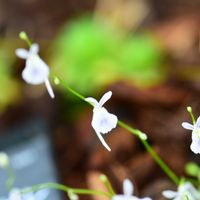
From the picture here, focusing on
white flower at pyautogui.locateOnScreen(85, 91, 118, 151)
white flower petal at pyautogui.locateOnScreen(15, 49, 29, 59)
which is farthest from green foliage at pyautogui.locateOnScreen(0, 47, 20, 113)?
white flower at pyautogui.locateOnScreen(85, 91, 118, 151)

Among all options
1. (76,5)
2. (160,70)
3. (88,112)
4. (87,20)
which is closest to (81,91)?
(88,112)

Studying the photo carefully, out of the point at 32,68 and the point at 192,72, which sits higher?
the point at 192,72

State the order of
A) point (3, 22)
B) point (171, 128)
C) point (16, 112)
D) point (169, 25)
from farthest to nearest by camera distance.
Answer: point (3, 22) < point (169, 25) < point (16, 112) < point (171, 128)

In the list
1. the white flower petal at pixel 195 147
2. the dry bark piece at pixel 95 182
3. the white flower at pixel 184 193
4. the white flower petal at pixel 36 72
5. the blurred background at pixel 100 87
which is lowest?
the white flower petal at pixel 195 147

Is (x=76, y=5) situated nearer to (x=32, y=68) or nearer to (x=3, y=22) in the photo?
(x=3, y=22)

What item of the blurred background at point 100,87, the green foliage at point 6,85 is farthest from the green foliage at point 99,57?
the green foliage at point 6,85

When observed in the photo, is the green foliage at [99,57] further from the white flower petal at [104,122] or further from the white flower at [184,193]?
the white flower petal at [104,122]

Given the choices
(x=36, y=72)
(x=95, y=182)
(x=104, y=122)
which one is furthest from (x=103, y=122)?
(x=95, y=182)

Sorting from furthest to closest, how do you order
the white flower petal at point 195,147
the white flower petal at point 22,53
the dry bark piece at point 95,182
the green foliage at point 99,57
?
the green foliage at point 99,57 < the dry bark piece at point 95,182 < the white flower petal at point 22,53 < the white flower petal at point 195,147

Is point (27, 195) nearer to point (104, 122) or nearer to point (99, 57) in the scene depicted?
point (104, 122)
